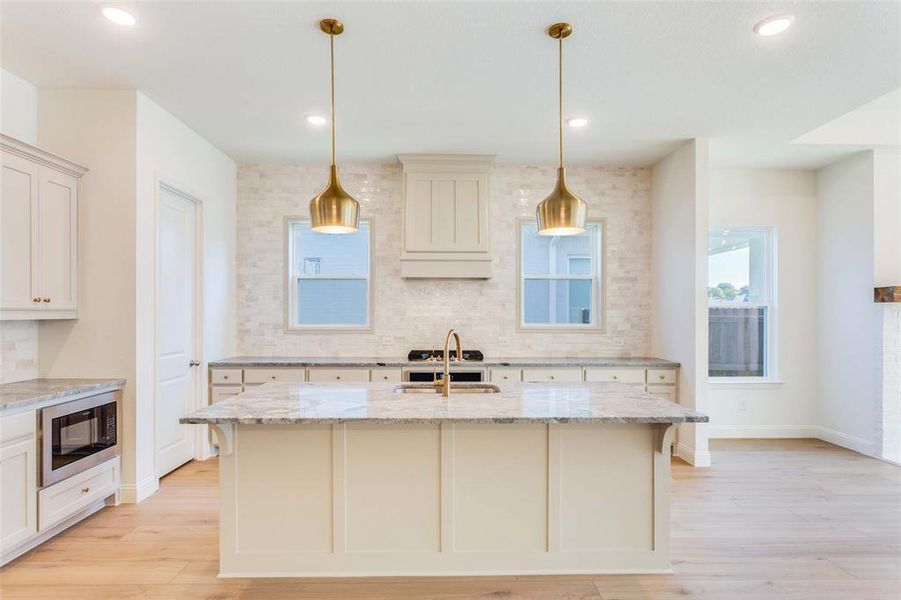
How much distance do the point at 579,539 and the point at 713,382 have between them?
355 centimetres

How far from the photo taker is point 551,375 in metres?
4.59

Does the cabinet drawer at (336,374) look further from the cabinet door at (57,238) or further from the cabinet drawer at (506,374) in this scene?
the cabinet door at (57,238)

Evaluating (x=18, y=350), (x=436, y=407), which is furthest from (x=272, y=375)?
(x=436, y=407)

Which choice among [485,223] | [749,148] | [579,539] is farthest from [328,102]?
[749,148]

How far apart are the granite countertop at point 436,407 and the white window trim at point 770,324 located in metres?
3.11

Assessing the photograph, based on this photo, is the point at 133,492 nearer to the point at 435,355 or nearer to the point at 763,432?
the point at 435,355

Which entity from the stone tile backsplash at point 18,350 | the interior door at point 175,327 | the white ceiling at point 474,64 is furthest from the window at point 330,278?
the stone tile backsplash at point 18,350

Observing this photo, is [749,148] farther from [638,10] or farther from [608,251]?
[638,10]

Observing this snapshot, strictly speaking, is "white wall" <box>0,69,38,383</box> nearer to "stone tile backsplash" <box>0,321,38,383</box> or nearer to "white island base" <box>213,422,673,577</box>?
"stone tile backsplash" <box>0,321,38,383</box>

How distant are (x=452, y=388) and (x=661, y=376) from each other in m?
2.57

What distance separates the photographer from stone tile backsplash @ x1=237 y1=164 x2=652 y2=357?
5.12 meters

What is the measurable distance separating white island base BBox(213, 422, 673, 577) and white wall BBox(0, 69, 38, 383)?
192cm

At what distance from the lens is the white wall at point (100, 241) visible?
338cm

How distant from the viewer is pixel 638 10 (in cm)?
249
